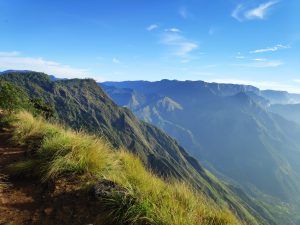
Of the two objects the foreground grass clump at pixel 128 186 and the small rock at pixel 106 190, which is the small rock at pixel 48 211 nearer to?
the small rock at pixel 106 190

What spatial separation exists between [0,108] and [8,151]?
15492 millimetres

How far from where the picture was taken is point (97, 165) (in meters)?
9.30

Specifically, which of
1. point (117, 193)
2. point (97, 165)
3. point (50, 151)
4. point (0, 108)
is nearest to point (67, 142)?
point (50, 151)

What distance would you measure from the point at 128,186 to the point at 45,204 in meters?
2.02

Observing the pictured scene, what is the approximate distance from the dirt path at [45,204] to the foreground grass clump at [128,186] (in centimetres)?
34

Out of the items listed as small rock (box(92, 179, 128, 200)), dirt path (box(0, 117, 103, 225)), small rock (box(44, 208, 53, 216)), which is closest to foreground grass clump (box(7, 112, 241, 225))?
small rock (box(92, 179, 128, 200))

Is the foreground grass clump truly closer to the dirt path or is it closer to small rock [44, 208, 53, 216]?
the dirt path

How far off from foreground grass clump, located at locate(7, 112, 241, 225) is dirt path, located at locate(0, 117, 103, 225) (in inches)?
13.6

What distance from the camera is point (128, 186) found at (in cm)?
799

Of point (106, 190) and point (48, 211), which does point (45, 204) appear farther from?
point (106, 190)

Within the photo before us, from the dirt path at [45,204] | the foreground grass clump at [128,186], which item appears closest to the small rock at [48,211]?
the dirt path at [45,204]

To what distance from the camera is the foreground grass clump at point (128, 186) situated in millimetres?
6469

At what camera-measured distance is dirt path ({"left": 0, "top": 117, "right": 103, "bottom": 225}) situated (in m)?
6.97

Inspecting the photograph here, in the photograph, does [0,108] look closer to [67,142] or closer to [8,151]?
[8,151]
